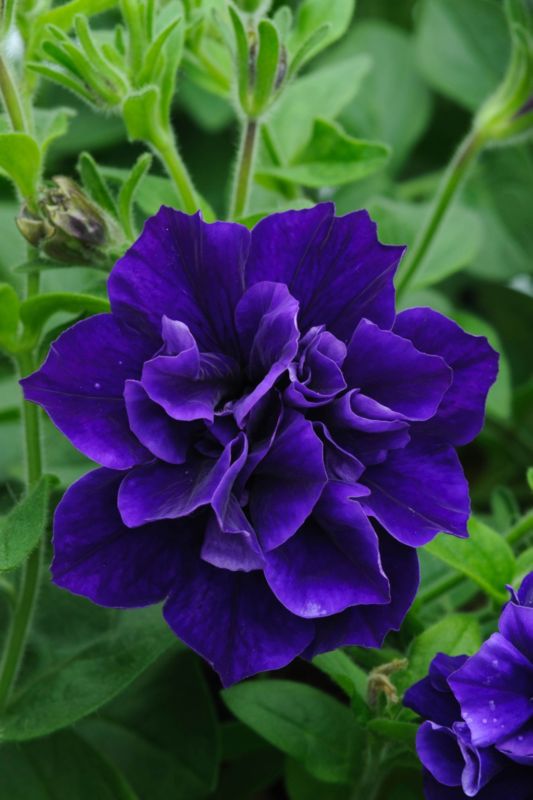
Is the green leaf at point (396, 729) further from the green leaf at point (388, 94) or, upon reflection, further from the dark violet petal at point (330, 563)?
the green leaf at point (388, 94)

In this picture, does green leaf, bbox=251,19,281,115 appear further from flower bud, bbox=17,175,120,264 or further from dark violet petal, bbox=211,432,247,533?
dark violet petal, bbox=211,432,247,533

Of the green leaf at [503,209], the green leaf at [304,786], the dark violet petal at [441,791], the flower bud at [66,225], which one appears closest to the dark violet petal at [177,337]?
the flower bud at [66,225]

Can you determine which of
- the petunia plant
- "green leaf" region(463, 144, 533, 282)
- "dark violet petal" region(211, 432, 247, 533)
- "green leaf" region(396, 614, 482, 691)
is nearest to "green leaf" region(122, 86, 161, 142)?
the petunia plant

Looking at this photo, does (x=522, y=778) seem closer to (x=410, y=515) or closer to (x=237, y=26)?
(x=410, y=515)

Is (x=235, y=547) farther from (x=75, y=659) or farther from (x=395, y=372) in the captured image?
(x=75, y=659)

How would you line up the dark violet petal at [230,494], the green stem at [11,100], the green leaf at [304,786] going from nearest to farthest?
the dark violet petal at [230,494], the green stem at [11,100], the green leaf at [304,786]

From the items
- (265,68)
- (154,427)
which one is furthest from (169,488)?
(265,68)

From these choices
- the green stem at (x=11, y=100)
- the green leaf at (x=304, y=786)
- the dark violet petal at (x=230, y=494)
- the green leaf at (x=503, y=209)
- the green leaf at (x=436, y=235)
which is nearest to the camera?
the dark violet petal at (x=230, y=494)
